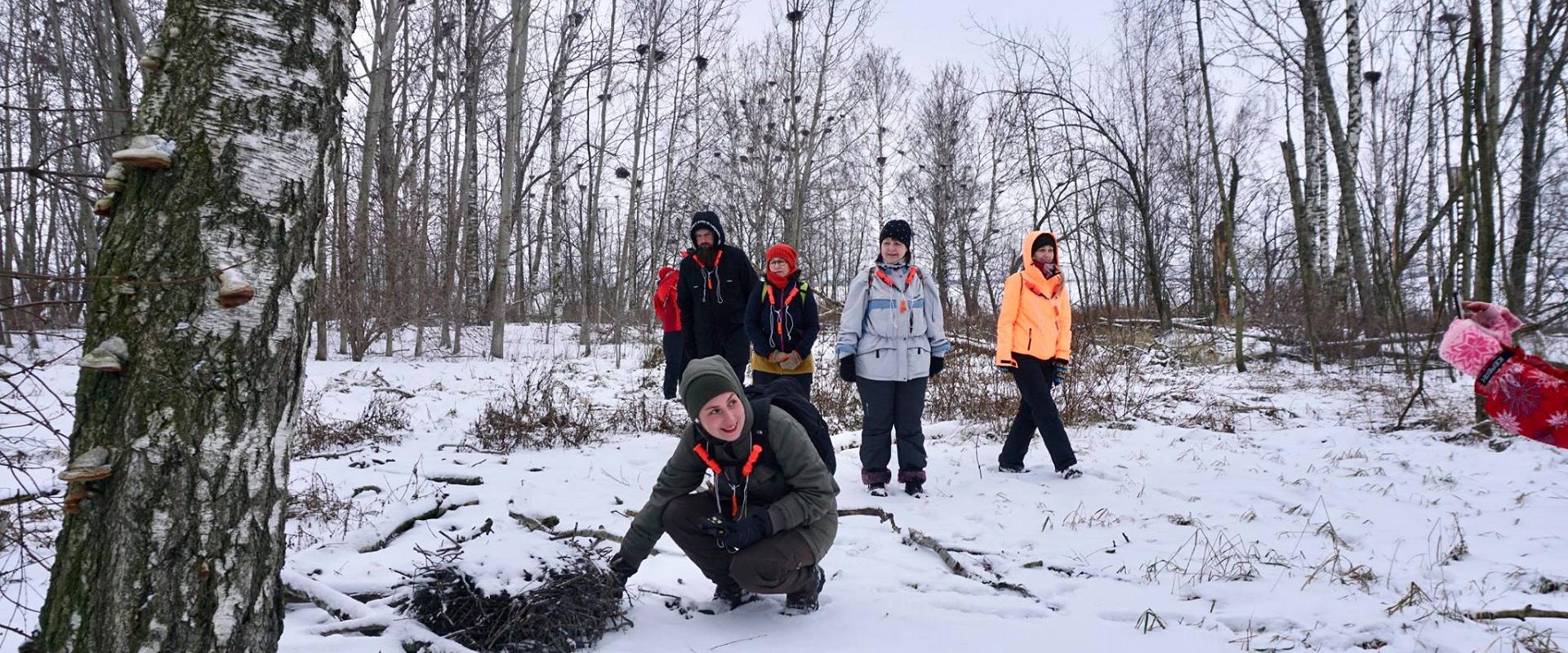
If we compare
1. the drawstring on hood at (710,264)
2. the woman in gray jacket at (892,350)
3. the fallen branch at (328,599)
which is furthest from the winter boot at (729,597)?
the drawstring on hood at (710,264)

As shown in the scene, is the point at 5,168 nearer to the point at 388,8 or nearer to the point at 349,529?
the point at 349,529

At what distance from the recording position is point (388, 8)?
1081 cm

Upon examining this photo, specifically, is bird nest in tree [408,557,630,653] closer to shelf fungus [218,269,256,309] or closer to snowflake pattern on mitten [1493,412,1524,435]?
shelf fungus [218,269,256,309]

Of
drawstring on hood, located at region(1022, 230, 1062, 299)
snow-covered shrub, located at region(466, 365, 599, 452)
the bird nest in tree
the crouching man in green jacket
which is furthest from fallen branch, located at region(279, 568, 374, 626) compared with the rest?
drawstring on hood, located at region(1022, 230, 1062, 299)

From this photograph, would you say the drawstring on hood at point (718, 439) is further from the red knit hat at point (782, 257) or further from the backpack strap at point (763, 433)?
the red knit hat at point (782, 257)

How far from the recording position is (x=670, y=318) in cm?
596

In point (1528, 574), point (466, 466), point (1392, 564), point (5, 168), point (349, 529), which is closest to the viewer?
point (5, 168)

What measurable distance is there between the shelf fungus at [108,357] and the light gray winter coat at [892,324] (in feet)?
12.1

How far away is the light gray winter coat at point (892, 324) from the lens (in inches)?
189

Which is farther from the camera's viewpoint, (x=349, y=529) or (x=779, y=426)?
(x=349, y=529)

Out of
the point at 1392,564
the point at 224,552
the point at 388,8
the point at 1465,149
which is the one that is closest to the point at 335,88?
the point at 224,552

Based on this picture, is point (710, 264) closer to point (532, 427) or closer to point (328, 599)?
point (532, 427)

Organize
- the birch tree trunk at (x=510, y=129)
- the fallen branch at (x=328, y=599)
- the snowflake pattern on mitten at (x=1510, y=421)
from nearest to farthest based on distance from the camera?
the fallen branch at (x=328, y=599), the snowflake pattern on mitten at (x=1510, y=421), the birch tree trunk at (x=510, y=129)

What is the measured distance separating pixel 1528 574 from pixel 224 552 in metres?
4.77
